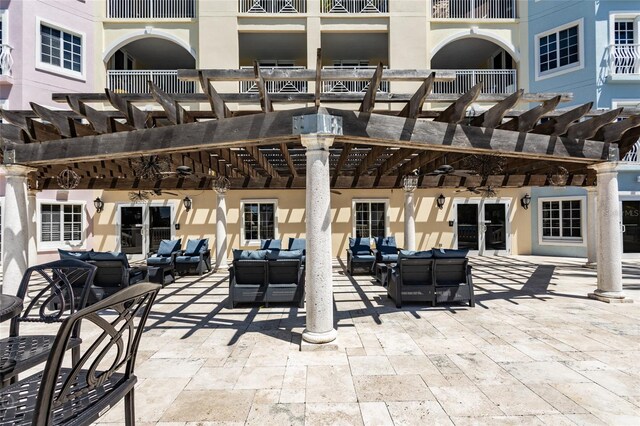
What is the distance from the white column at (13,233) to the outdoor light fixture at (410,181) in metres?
8.14

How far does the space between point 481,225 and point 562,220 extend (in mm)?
2935

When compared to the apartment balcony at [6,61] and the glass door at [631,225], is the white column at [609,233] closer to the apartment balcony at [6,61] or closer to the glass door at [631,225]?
the glass door at [631,225]

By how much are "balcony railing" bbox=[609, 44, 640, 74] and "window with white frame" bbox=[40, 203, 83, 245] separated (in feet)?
67.7

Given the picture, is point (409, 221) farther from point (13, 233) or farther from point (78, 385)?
point (13, 233)

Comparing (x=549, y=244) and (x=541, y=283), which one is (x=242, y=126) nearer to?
(x=541, y=283)

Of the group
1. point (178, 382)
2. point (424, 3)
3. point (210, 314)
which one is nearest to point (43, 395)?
point (178, 382)

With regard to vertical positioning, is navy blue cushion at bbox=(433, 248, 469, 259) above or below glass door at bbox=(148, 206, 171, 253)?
below

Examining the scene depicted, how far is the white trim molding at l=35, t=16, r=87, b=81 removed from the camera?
11039 mm

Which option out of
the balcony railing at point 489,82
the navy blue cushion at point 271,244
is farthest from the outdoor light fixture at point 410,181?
the balcony railing at point 489,82

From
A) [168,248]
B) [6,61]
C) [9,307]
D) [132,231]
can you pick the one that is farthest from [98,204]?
[9,307]

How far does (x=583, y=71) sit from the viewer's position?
1184 centimetres

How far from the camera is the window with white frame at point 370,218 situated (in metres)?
13.0

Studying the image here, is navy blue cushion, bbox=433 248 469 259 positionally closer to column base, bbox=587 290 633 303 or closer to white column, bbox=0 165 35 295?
column base, bbox=587 290 633 303

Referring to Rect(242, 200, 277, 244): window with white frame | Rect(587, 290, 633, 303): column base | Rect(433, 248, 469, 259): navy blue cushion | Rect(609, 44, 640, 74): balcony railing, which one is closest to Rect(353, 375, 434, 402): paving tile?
Rect(433, 248, 469, 259): navy blue cushion
